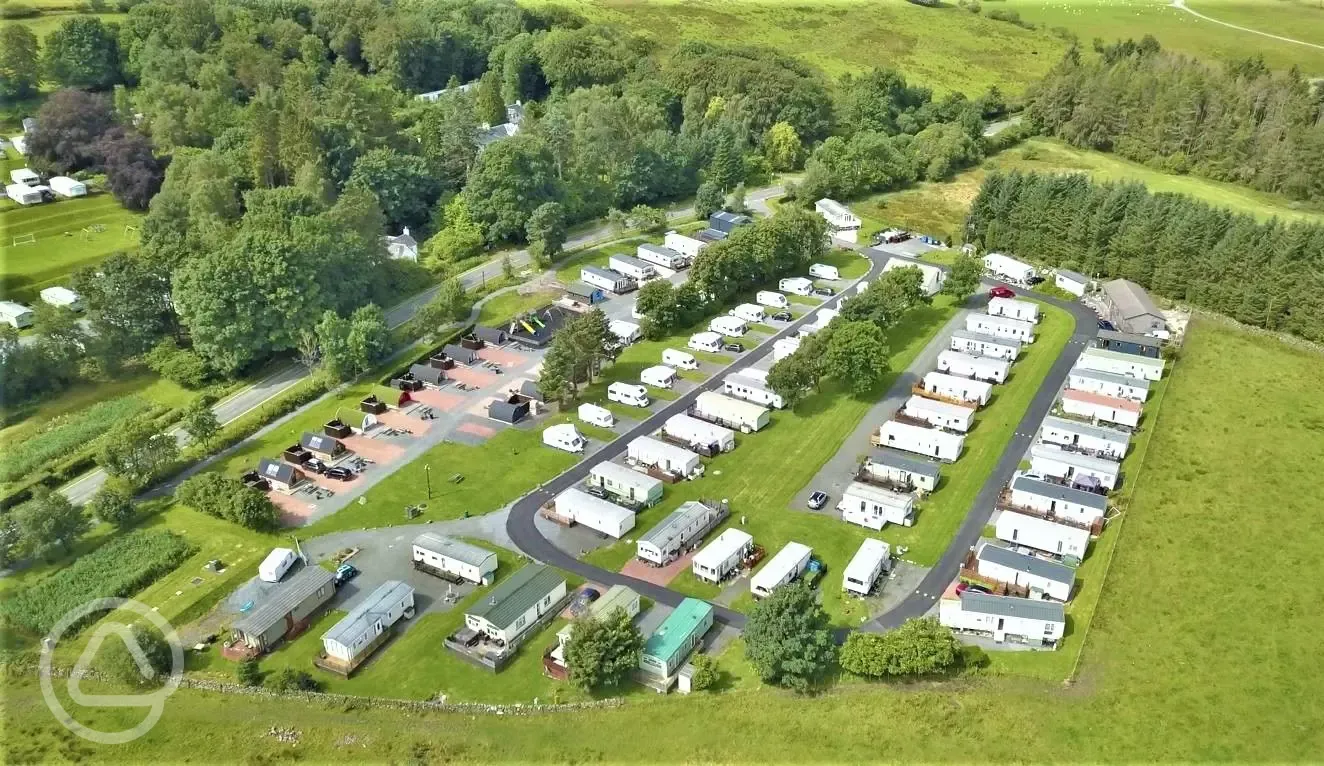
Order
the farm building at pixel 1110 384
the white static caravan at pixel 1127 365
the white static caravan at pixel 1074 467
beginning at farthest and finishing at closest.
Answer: the white static caravan at pixel 1127 365 → the farm building at pixel 1110 384 → the white static caravan at pixel 1074 467

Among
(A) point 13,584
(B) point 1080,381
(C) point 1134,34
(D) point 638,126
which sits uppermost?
(C) point 1134,34

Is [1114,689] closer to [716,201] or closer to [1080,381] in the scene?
[1080,381]

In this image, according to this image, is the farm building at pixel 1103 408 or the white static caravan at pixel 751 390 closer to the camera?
the farm building at pixel 1103 408

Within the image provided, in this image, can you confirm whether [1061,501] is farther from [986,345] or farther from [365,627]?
[365,627]

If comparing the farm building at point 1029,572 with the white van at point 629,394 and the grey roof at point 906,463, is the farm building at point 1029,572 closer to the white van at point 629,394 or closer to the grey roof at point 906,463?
the grey roof at point 906,463

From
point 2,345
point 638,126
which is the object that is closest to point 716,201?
point 638,126

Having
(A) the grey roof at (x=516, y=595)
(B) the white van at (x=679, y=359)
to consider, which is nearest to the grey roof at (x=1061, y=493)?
(B) the white van at (x=679, y=359)
